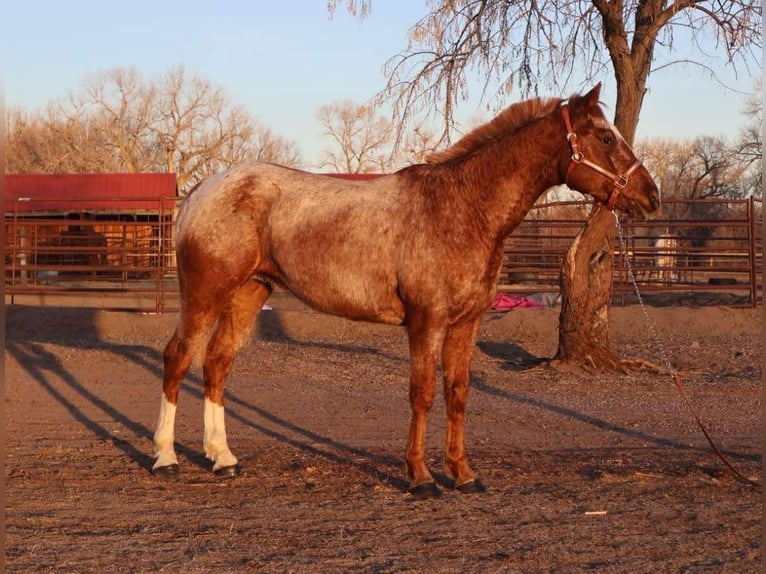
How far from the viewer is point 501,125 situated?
19.8 feet

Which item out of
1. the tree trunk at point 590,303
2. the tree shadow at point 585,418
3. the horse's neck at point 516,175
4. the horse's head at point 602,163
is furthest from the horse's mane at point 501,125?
the tree trunk at point 590,303

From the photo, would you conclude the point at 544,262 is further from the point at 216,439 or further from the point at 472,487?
the point at 472,487

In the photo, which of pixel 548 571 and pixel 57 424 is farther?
pixel 57 424

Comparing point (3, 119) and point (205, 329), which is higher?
point (3, 119)

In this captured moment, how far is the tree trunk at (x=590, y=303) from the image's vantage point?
1141cm

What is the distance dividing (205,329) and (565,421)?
3.52m

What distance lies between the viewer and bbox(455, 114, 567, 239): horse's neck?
5.75 metres

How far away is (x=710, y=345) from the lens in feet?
44.3

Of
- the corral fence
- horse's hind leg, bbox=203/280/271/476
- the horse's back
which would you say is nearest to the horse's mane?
the horse's back

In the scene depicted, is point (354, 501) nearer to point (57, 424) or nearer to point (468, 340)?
point (468, 340)

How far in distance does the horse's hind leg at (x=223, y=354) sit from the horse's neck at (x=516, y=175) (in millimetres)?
1796

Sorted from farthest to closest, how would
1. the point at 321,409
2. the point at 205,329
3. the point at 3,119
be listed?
the point at 321,409 → the point at 205,329 → the point at 3,119

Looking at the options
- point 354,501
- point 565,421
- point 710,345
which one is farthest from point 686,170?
point 354,501

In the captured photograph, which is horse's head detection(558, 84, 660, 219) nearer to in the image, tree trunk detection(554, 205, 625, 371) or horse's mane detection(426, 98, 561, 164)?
horse's mane detection(426, 98, 561, 164)
